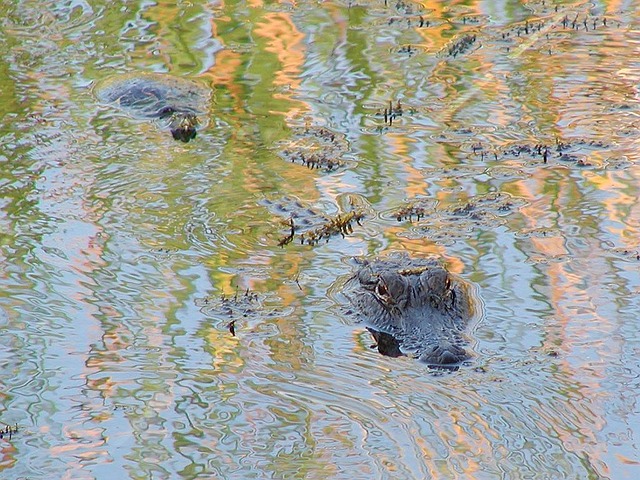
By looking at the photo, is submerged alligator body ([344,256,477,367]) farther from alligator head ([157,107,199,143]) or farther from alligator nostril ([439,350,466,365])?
alligator head ([157,107,199,143])

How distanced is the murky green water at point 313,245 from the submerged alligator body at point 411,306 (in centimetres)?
12

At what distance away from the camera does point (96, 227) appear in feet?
21.9

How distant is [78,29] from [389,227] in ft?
15.9

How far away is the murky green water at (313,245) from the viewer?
459 centimetres

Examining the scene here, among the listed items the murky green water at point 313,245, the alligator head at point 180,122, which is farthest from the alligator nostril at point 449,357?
→ the alligator head at point 180,122

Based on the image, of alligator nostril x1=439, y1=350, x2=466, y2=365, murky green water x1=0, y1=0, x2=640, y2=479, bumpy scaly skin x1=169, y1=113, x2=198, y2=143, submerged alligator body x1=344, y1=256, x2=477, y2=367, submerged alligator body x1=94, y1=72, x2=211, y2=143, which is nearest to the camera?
murky green water x1=0, y1=0, x2=640, y2=479

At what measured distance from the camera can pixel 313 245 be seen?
6.49 metres

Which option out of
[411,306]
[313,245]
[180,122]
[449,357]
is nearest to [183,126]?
[180,122]

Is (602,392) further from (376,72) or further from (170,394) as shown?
(376,72)

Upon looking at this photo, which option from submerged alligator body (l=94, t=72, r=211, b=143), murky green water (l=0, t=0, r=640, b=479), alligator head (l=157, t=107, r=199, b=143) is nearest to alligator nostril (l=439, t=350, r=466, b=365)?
murky green water (l=0, t=0, r=640, b=479)

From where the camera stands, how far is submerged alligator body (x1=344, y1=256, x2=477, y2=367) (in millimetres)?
5504

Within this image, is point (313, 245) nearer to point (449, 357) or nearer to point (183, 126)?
point (449, 357)

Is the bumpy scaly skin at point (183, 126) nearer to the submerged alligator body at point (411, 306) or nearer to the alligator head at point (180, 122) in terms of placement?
the alligator head at point (180, 122)

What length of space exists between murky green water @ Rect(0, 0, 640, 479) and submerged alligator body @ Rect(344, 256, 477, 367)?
118 mm
